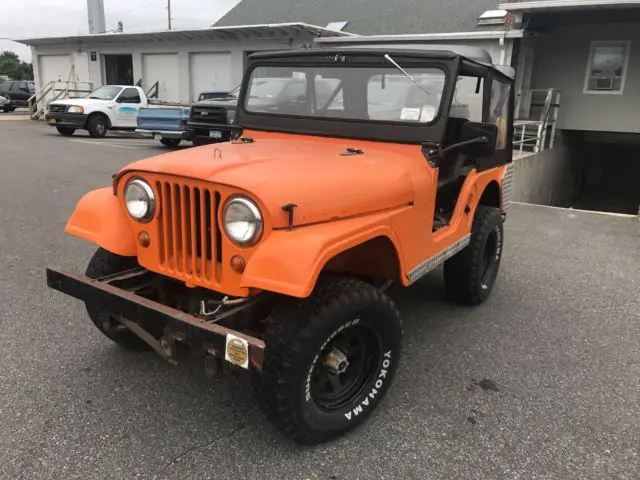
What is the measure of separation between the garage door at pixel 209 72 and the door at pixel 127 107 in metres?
3.72

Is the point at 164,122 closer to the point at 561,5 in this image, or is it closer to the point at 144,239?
the point at 561,5

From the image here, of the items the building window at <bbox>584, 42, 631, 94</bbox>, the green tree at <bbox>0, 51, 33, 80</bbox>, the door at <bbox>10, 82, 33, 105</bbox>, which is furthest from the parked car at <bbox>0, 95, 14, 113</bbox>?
the green tree at <bbox>0, 51, 33, 80</bbox>

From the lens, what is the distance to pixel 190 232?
264 centimetres

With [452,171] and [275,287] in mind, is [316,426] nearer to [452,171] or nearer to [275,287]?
[275,287]

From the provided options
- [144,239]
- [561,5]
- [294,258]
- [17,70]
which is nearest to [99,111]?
[561,5]

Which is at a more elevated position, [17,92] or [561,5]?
[561,5]

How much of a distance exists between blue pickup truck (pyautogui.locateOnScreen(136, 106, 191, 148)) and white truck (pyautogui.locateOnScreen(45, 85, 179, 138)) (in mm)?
2822

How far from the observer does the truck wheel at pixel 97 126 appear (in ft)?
56.7

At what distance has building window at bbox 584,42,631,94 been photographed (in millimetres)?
15422

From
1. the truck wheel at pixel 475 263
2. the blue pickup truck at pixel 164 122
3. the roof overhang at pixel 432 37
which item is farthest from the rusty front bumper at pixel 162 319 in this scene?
the roof overhang at pixel 432 37

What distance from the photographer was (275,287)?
2.29 meters

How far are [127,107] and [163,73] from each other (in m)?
5.46

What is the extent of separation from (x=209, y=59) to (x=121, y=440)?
20444 mm

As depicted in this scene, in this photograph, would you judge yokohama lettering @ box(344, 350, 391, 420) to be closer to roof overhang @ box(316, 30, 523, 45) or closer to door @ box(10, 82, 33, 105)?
roof overhang @ box(316, 30, 523, 45)
